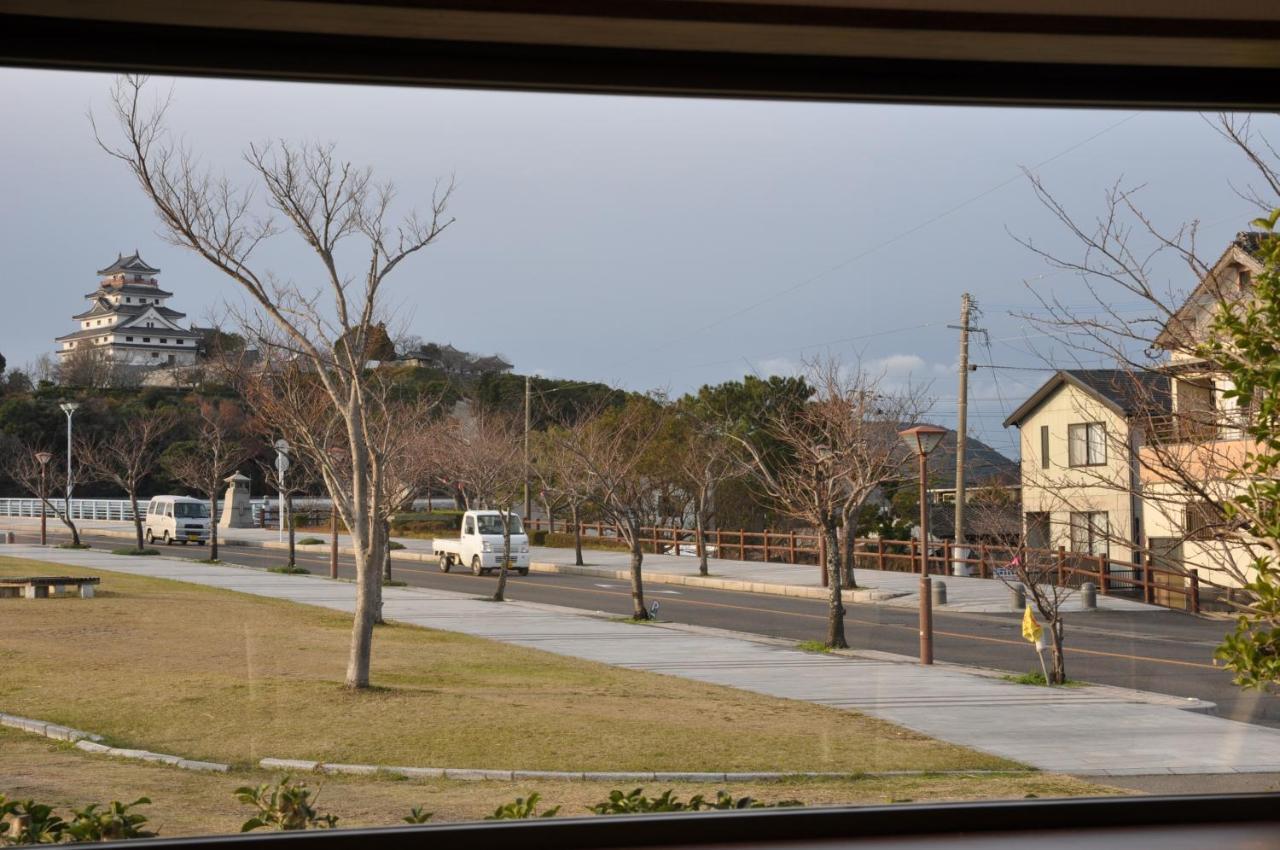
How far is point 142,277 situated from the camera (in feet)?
10.8

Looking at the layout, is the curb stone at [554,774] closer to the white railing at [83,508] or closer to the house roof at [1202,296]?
the white railing at [83,508]

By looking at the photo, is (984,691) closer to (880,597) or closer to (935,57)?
(880,597)

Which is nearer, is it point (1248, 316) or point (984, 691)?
point (1248, 316)

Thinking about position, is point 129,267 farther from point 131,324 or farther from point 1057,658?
point 1057,658

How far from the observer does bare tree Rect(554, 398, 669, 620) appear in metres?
7.35

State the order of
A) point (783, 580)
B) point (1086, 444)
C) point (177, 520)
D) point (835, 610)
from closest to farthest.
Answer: point (1086, 444) → point (177, 520) → point (835, 610) → point (783, 580)

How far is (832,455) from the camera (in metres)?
6.67

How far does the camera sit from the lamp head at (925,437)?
18.4 ft

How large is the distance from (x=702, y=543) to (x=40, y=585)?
4721 millimetres

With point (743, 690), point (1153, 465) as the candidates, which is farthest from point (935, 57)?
point (743, 690)

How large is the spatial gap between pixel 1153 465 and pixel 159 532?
3.56 metres

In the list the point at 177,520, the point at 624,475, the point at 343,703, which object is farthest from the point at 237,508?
the point at 624,475

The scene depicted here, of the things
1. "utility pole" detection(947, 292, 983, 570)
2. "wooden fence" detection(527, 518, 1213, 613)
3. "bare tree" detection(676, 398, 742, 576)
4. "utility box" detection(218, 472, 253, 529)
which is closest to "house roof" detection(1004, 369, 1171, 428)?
"utility pole" detection(947, 292, 983, 570)

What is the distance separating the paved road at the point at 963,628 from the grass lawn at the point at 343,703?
0.39 meters
